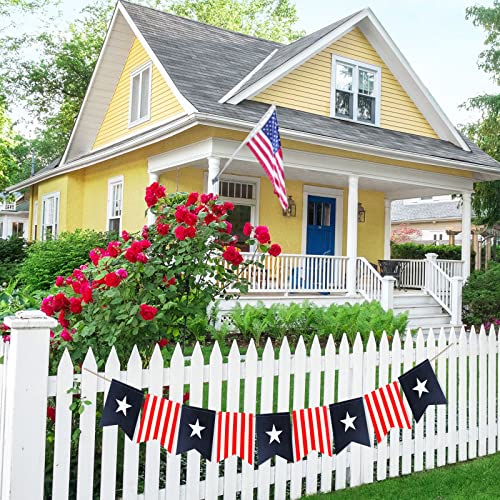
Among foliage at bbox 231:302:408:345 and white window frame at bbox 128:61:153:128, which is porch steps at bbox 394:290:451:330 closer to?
foliage at bbox 231:302:408:345

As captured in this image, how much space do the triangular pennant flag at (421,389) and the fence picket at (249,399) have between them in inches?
41.8

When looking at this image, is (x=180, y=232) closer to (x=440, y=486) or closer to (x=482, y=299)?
(x=440, y=486)

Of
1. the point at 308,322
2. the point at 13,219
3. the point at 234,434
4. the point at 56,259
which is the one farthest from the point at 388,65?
the point at 13,219

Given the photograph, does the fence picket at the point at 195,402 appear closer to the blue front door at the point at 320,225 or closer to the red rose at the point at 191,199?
the red rose at the point at 191,199

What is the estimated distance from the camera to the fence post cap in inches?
117

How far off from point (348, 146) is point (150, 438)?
9250 mm

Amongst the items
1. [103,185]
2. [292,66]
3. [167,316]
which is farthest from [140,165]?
[167,316]

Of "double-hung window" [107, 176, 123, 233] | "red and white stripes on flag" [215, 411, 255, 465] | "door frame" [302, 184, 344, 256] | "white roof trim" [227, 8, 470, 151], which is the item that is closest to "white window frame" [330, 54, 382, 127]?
"white roof trim" [227, 8, 470, 151]

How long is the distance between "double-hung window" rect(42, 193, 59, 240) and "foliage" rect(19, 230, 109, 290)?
4204 millimetres

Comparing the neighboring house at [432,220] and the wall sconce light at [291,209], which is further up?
the neighboring house at [432,220]

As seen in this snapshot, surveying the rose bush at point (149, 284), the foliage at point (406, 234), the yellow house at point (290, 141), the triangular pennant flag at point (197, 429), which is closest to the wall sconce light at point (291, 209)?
the yellow house at point (290, 141)

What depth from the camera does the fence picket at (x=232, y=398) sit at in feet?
11.7

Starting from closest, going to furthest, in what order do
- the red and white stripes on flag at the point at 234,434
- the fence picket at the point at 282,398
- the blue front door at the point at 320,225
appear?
1. the red and white stripes on flag at the point at 234,434
2. the fence picket at the point at 282,398
3. the blue front door at the point at 320,225

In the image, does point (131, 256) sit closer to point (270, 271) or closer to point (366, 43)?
point (270, 271)
